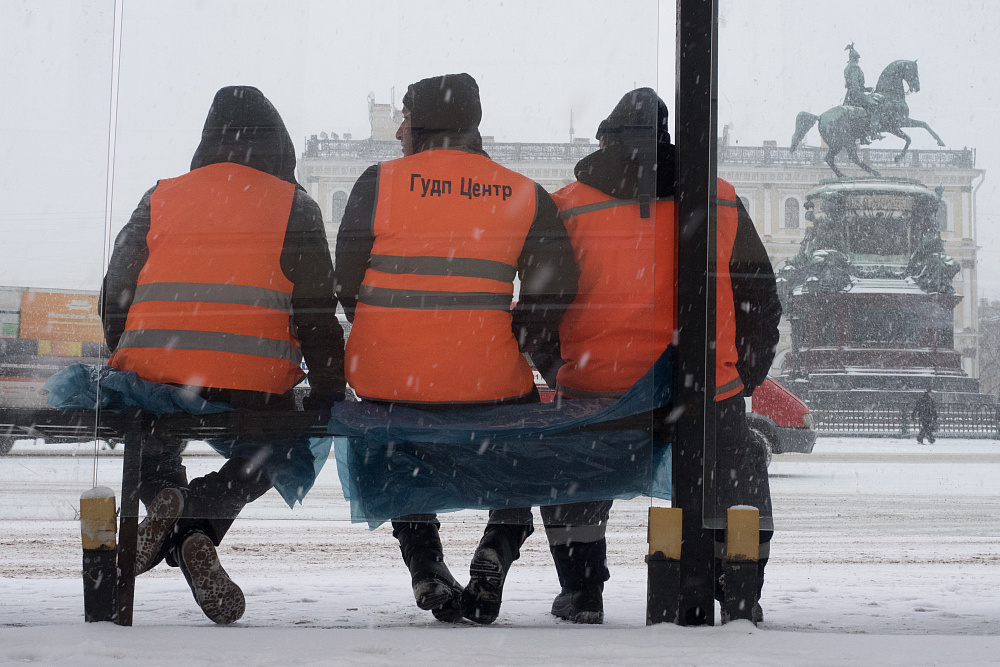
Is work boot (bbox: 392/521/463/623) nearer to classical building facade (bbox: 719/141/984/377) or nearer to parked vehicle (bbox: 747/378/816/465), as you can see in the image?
parked vehicle (bbox: 747/378/816/465)

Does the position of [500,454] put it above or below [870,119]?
below

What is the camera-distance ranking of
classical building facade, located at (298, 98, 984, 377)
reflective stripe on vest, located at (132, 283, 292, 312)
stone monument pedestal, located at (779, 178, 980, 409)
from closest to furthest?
reflective stripe on vest, located at (132, 283, 292, 312) < classical building facade, located at (298, 98, 984, 377) < stone monument pedestal, located at (779, 178, 980, 409)

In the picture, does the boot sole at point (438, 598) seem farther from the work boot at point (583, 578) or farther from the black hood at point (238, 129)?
the black hood at point (238, 129)

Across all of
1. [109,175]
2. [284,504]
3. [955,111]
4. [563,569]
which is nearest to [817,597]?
[563,569]

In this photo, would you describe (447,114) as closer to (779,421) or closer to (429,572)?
(429,572)

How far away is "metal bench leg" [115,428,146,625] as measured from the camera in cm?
304

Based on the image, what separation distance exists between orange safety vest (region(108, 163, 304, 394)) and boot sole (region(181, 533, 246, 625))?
0.57 m

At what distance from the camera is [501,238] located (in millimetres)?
3283

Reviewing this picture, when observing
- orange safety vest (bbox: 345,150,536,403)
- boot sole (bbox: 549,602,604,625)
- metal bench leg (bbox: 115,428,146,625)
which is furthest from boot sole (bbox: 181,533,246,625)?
boot sole (bbox: 549,602,604,625)

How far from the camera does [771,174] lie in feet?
12.0

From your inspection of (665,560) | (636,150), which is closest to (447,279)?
(636,150)

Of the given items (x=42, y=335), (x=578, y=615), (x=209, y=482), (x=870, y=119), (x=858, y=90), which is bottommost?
(x=578, y=615)

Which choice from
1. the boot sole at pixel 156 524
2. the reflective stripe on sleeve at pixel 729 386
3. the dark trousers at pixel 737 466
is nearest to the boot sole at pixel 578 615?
the dark trousers at pixel 737 466

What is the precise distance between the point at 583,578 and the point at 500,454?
0.69 metres
